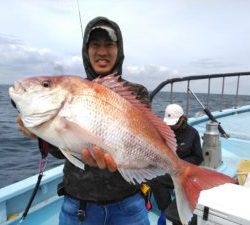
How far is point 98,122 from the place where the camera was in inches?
82.6

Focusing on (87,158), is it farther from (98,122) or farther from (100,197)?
(100,197)

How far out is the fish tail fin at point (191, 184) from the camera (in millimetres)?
2352

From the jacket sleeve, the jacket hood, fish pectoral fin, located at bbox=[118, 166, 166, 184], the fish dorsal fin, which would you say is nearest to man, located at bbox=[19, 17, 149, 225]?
the jacket hood

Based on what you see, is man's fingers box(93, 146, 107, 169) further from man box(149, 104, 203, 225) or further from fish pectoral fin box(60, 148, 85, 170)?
man box(149, 104, 203, 225)

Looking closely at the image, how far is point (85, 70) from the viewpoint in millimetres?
3016

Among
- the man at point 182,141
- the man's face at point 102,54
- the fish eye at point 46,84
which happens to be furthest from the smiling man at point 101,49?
the man at point 182,141

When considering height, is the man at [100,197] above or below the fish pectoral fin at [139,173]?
below

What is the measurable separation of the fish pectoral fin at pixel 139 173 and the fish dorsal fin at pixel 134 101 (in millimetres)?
184

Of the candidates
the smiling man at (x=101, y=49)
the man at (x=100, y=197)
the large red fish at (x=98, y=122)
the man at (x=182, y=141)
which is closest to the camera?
the large red fish at (x=98, y=122)

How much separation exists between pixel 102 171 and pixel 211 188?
2.50 ft

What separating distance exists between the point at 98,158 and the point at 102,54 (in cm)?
93

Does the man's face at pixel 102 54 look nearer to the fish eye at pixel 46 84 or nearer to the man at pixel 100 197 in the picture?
the man at pixel 100 197

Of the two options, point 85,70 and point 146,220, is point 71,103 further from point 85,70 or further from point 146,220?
point 146,220

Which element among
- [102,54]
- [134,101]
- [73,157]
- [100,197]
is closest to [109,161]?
[73,157]
